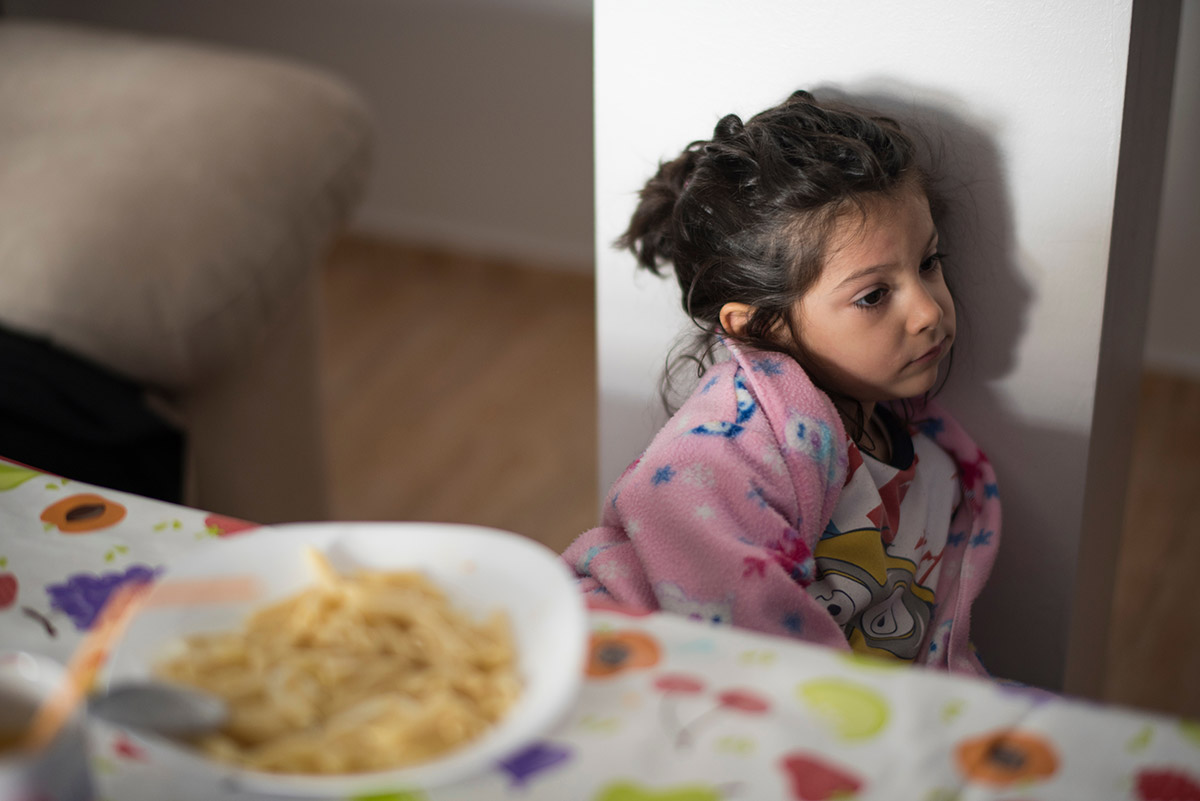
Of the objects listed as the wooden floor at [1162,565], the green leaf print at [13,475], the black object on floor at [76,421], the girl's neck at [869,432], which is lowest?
the wooden floor at [1162,565]

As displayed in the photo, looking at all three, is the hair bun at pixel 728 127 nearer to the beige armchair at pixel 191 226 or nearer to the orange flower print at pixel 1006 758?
the orange flower print at pixel 1006 758

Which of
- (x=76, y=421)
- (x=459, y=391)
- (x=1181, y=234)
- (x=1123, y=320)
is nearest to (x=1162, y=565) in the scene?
(x=1181, y=234)

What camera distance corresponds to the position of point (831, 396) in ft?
2.96

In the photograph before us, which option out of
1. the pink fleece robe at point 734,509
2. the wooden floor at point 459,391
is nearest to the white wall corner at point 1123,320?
the pink fleece robe at point 734,509

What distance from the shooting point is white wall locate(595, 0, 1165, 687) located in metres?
0.78

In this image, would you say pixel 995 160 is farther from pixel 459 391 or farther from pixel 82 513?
pixel 459 391

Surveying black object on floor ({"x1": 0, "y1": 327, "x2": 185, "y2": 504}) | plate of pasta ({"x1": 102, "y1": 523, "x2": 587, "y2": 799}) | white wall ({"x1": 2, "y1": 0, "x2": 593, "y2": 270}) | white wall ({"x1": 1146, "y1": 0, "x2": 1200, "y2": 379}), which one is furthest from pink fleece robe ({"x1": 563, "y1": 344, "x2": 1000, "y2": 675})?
white wall ({"x1": 2, "y1": 0, "x2": 593, "y2": 270})

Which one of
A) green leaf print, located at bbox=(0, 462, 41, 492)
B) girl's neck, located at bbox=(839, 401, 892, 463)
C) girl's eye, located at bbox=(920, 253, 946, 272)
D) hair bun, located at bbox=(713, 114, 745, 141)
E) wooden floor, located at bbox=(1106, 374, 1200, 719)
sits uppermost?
hair bun, located at bbox=(713, 114, 745, 141)

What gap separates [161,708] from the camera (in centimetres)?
46

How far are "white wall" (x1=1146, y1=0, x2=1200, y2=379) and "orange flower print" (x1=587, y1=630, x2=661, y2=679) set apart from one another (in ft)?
4.85

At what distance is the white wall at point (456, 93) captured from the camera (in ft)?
7.27

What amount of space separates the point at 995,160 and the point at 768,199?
165 mm

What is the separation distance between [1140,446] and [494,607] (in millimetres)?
1586

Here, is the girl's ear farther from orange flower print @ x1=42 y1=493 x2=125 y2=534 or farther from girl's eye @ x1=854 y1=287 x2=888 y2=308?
orange flower print @ x1=42 y1=493 x2=125 y2=534
